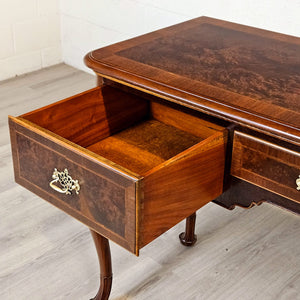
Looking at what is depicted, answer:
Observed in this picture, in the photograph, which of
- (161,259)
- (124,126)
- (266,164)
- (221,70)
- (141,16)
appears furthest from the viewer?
(141,16)

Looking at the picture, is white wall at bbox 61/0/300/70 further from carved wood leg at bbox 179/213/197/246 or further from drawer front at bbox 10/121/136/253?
drawer front at bbox 10/121/136/253

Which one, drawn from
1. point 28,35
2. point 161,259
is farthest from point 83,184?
point 28,35

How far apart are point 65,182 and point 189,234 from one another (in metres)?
0.55

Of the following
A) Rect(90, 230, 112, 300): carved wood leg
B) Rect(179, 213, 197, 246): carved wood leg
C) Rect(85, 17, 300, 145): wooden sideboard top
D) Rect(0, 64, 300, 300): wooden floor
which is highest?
Rect(85, 17, 300, 145): wooden sideboard top

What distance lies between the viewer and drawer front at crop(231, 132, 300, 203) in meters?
0.94

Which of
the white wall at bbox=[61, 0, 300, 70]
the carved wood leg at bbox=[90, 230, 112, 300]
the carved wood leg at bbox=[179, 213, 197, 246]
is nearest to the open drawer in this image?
the carved wood leg at bbox=[90, 230, 112, 300]

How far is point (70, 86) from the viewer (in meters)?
2.48

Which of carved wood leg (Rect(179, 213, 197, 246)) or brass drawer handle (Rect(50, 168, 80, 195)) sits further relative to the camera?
carved wood leg (Rect(179, 213, 197, 246))

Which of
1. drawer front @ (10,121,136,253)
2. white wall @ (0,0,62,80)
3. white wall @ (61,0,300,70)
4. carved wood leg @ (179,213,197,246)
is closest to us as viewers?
drawer front @ (10,121,136,253)

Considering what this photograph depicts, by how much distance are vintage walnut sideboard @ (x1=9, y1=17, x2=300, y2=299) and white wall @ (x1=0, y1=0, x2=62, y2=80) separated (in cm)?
134

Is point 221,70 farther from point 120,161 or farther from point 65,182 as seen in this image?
point 65,182

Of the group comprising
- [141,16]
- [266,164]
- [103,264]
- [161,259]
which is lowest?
[161,259]

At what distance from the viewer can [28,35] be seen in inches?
101

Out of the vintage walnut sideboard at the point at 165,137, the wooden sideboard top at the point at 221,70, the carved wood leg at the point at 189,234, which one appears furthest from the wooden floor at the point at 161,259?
the wooden sideboard top at the point at 221,70
